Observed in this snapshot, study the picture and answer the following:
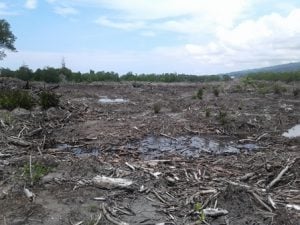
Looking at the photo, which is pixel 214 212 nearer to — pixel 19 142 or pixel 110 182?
pixel 110 182

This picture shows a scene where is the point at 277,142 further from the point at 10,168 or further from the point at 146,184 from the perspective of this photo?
the point at 10,168

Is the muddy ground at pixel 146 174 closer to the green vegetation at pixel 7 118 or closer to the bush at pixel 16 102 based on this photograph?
the green vegetation at pixel 7 118

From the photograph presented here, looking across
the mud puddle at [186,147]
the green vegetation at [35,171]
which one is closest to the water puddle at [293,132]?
the mud puddle at [186,147]

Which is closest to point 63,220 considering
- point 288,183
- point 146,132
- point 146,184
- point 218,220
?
point 146,184

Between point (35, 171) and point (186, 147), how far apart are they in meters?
4.00

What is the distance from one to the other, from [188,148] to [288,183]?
10.9ft

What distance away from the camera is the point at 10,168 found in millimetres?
6508

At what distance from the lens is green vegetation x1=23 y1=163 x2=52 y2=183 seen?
19.3 ft

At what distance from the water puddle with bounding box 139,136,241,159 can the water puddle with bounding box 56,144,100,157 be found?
1028mm

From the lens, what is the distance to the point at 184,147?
30.2 ft

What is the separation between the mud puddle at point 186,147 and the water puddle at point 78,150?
3.35 feet

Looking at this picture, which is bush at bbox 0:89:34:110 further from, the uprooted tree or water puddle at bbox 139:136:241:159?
the uprooted tree

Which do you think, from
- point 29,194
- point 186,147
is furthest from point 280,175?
point 29,194

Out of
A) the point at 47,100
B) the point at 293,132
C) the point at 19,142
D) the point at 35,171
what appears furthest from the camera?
the point at 47,100
